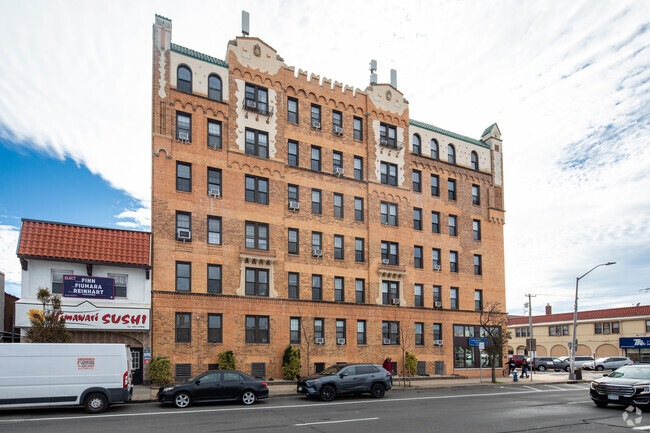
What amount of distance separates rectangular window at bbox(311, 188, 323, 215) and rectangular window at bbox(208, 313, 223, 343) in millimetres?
9380

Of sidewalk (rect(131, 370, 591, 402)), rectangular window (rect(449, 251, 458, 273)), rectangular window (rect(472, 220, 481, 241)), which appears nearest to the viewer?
sidewalk (rect(131, 370, 591, 402))

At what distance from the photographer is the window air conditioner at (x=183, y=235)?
2834cm

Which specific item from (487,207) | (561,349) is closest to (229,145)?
(487,207)

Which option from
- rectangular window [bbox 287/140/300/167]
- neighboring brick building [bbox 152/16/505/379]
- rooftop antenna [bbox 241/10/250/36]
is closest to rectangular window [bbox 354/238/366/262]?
neighboring brick building [bbox 152/16/505/379]

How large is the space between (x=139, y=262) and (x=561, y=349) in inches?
2494

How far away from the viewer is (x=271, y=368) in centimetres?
2981

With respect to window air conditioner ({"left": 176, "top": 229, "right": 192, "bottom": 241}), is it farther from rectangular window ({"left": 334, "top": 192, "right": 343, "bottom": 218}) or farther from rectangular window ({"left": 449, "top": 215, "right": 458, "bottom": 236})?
rectangular window ({"left": 449, "top": 215, "right": 458, "bottom": 236})

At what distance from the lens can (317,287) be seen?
107ft

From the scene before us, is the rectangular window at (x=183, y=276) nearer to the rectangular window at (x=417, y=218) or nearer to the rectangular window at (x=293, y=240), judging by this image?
the rectangular window at (x=293, y=240)

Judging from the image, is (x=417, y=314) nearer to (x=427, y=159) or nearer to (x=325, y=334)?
(x=325, y=334)

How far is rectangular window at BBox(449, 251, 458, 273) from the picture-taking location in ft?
130

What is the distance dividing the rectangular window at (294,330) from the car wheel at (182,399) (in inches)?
462

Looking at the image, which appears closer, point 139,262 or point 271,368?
point 139,262

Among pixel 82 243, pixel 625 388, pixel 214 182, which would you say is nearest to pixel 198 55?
pixel 214 182
